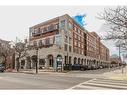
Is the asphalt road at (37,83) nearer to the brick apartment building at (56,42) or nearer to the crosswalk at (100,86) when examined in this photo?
the crosswalk at (100,86)

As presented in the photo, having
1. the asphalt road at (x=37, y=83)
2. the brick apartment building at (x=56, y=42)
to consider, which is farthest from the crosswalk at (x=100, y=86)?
the brick apartment building at (x=56, y=42)

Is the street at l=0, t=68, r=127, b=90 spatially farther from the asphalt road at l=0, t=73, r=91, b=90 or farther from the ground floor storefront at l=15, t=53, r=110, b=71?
the ground floor storefront at l=15, t=53, r=110, b=71

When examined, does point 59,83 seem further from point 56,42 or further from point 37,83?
point 56,42

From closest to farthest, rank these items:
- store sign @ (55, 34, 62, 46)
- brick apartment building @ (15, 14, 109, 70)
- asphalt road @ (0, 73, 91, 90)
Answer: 1. asphalt road @ (0, 73, 91, 90)
2. brick apartment building @ (15, 14, 109, 70)
3. store sign @ (55, 34, 62, 46)

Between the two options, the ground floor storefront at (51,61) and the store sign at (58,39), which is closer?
the ground floor storefront at (51,61)

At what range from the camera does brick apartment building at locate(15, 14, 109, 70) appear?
69.1 metres

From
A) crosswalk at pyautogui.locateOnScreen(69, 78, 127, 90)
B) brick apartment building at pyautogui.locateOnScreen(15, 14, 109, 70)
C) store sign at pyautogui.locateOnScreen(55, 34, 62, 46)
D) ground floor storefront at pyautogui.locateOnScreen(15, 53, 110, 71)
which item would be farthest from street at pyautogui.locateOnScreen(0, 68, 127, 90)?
store sign at pyautogui.locateOnScreen(55, 34, 62, 46)

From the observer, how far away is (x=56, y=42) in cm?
7006

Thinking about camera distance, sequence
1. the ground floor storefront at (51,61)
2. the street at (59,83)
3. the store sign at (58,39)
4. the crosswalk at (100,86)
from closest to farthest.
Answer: the crosswalk at (100,86) → the street at (59,83) → the ground floor storefront at (51,61) → the store sign at (58,39)

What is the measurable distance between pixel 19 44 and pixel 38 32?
64.4 ft

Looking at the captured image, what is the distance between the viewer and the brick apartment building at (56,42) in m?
69.1

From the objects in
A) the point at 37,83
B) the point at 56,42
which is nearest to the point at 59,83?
the point at 37,83

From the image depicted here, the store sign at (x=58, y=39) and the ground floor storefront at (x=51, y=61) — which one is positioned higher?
the store sign at (x=58, y=39)

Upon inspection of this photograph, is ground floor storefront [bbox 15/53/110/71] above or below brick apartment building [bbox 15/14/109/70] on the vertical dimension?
below
